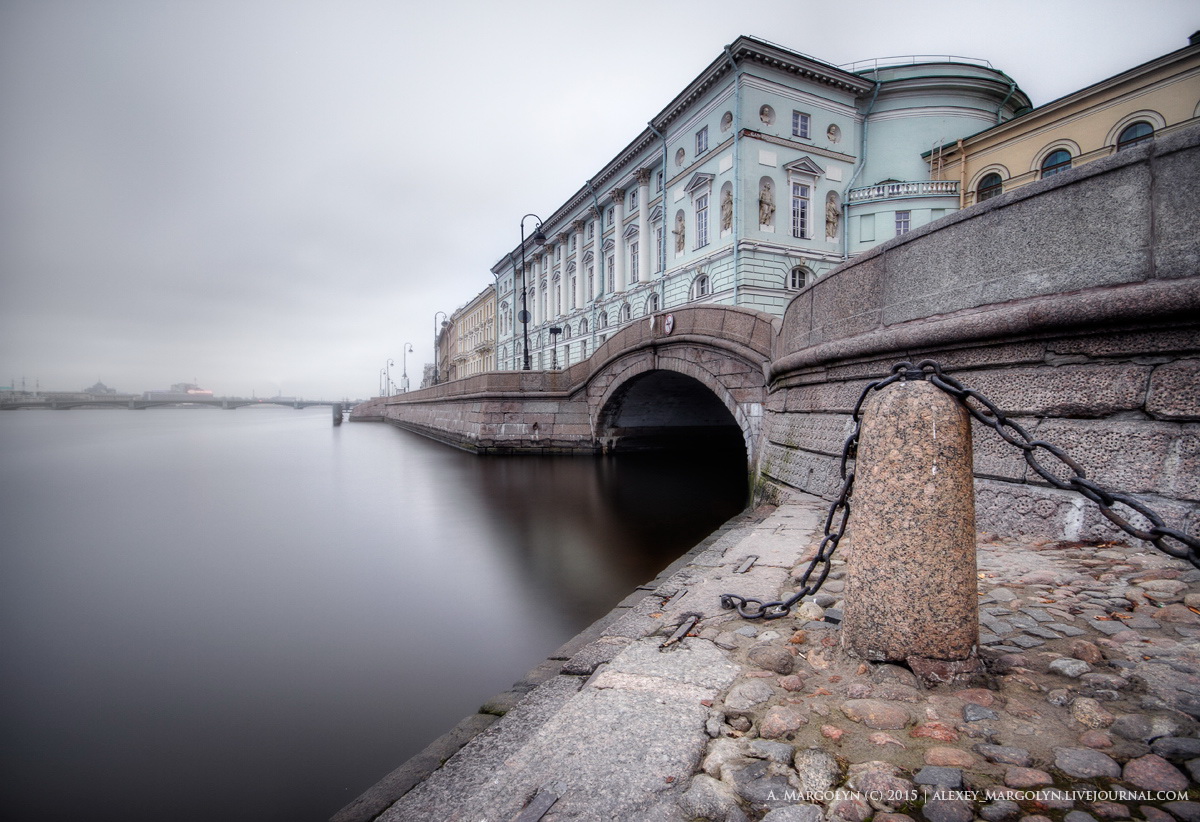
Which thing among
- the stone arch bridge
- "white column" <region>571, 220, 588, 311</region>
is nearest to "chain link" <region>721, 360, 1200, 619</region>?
the stone arch bridge

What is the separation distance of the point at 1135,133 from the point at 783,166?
9732mm

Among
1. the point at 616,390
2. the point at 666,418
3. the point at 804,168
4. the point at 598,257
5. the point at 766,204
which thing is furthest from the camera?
the point at 598,257

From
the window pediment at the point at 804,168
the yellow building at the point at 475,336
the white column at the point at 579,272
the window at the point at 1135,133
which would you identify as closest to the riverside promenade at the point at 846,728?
the window at the point at 1135,133

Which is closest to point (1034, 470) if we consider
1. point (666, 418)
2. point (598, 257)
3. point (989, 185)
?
point (666, 418)

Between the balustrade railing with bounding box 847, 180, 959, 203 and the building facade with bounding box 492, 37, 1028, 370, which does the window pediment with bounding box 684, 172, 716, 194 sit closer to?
the building facade with bounding box 492, 37, 1028, 370

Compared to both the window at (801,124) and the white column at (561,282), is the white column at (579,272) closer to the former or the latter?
the white column at (561,282)

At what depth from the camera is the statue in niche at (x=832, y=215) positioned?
21781 mm

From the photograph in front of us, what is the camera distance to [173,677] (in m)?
3.81

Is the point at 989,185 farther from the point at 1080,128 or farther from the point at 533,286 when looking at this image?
the point at 533,286

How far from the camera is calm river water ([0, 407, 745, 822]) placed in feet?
9.23

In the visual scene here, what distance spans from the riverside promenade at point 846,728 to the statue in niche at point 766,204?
19.6 metres

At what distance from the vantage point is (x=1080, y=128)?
58.6ft

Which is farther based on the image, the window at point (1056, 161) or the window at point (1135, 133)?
the window at point (1056, 161)

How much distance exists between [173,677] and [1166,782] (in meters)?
4.85
